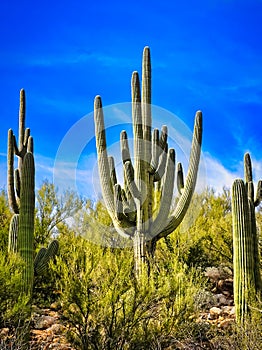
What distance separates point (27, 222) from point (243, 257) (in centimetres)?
444

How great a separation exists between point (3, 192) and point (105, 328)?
452 inches

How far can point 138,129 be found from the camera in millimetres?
13023

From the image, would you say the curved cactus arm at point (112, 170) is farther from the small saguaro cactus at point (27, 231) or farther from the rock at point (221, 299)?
the rock at point (221, 299)

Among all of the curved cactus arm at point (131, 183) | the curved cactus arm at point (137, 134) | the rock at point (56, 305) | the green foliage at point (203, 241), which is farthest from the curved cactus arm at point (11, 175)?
the green foliage at point (203, 241)

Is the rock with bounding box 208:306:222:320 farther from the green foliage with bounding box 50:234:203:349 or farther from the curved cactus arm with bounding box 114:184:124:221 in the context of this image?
the curved cactus arm with bounding box 114:184:124:221

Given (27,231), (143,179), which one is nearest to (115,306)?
(27,231)

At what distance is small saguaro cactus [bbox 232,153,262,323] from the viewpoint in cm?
1102

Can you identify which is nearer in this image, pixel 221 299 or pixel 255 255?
pixel 255 255

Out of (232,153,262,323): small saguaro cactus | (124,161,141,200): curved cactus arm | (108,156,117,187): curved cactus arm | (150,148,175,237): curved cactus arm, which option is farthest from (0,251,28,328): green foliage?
(232,153,262,323): small saguaro cactus

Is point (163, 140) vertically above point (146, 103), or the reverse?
point (146, 103)

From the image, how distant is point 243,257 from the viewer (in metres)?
11.4

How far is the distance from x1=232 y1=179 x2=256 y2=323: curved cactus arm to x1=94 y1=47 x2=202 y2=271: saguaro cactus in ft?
5.49

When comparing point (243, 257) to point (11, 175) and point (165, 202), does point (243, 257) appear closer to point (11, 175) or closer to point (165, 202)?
point (165, 202)

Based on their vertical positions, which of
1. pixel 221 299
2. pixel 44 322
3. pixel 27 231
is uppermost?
pixel 27 231
